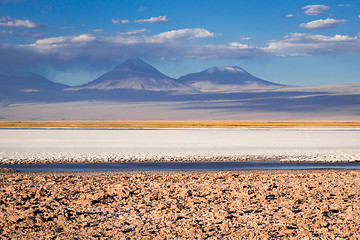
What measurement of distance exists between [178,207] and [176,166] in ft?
27.9

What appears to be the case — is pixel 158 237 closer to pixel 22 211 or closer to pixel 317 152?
pixel 22 211

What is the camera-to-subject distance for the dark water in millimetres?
17047

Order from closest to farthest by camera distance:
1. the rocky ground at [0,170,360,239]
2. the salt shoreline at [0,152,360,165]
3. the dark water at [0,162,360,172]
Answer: the rocky ground at [0,170,360,239]
the dark water at [0,162,360,172]
the salt shoreline at [0,152,360,165]

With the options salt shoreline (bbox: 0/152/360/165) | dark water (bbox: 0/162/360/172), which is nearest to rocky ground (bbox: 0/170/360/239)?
dark water (bbox: 0/162/360/172)

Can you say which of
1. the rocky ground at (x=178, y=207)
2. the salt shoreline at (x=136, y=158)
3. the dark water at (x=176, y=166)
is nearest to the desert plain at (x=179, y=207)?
the rocky ground at (x=178, y=207)

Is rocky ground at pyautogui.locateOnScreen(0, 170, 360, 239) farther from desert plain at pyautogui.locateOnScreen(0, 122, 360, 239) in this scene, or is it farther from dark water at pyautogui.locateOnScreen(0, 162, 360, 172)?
dark water at pyautogui.locateOnScreen(0, 162, 360, 172)

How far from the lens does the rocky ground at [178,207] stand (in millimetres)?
7727

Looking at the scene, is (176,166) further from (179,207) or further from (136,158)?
(179,207)

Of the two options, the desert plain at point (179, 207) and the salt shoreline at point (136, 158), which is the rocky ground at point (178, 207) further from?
the salt shoreline at point (136, 158)

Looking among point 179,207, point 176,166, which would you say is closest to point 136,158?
point 176,166

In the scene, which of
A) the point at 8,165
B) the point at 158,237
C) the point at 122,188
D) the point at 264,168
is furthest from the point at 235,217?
the point at 8,165

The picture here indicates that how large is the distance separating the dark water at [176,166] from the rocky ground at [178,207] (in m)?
3.03

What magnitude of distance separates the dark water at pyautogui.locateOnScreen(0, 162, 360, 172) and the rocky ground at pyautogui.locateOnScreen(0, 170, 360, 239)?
3030 mm

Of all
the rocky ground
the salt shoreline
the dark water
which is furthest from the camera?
the salt shoreline
